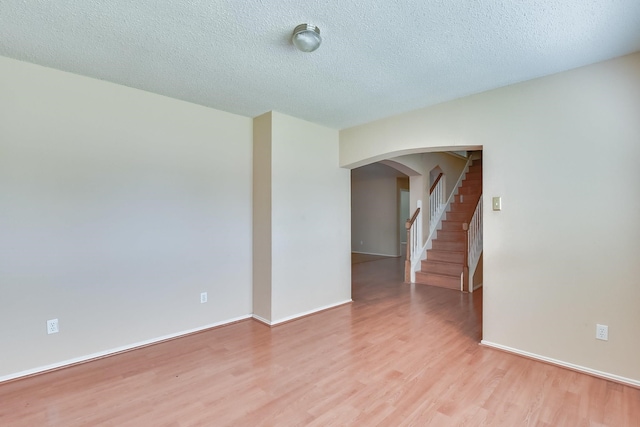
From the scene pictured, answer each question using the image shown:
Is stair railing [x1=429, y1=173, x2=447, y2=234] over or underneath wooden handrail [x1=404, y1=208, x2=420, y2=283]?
over

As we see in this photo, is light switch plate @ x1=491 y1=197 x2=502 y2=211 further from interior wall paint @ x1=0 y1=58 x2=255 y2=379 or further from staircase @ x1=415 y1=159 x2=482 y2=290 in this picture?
interior wall paint @ x1=0 y1=58 x2=255 y2=379

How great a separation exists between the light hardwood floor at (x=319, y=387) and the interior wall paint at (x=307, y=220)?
60cm

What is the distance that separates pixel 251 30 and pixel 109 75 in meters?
1.48

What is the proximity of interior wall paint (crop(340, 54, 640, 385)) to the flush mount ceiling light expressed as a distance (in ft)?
5.80

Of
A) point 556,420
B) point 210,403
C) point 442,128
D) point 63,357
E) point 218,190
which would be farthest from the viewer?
point 218,190

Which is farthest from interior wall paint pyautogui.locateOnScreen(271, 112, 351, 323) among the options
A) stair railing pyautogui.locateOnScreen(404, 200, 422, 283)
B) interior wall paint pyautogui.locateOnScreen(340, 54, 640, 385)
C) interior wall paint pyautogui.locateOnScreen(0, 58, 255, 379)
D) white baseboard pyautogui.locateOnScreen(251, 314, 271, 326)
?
stair railing pyautogui.locateOnScreen(404, 200, 422, 283)

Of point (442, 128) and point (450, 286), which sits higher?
point (442, 128)

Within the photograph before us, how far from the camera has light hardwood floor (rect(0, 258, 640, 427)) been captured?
6.07ft

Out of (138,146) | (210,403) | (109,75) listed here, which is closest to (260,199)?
(138,146)

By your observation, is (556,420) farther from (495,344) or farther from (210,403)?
(210,403)

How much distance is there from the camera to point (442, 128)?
10.4ft

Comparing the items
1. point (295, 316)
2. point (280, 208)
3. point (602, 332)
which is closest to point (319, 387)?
point (295, 316)

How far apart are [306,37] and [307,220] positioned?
2.23 meters

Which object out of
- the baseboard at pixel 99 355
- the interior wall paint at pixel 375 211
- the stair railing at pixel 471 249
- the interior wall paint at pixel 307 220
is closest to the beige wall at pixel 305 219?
the interior wall paint at pixel 307 220
